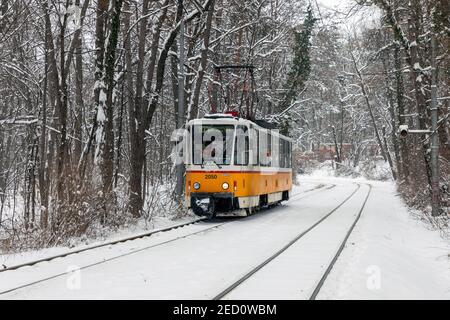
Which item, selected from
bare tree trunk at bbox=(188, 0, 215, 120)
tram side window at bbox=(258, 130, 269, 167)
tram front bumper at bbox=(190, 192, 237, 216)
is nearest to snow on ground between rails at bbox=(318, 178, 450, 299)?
tram front bumper at bbox=(190, 192, 237, 216)

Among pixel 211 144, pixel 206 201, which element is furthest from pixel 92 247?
pixel 211 144

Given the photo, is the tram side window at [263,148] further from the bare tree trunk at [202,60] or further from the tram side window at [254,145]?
the bare tree trunk at [202,60]

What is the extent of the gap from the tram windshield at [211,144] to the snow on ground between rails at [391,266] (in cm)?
440

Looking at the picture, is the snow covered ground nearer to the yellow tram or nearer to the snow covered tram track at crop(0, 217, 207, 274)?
the snow covered tram track at crop(0, 217, 207, 274)

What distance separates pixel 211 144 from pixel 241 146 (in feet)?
2.95

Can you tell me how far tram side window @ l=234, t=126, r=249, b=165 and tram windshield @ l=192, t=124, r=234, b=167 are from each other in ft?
0.65

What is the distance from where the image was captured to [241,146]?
56.7 feet

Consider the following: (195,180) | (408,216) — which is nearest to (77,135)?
(195,180)

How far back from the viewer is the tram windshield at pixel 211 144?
1716 cm

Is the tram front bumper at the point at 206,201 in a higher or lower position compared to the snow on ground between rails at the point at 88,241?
higher

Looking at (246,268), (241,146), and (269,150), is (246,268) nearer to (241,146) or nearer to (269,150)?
(241,146)

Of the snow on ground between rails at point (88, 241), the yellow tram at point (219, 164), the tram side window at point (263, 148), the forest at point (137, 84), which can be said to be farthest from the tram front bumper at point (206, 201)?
the tram side window at point (263, 148)

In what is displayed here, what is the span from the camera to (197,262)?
9664 millimetres
